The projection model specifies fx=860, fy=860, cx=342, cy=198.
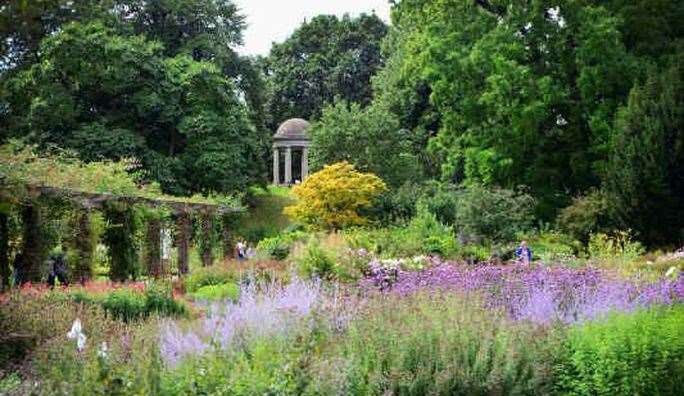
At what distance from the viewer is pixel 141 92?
32.6m

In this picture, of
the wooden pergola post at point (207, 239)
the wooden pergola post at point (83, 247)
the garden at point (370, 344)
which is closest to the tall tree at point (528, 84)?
the wooden pergola post at point (207, 239)

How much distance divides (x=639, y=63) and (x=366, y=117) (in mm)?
11353

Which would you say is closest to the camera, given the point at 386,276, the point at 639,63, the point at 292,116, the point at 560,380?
the point at 560,380

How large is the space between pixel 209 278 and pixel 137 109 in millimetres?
17886

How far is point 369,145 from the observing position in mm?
32469

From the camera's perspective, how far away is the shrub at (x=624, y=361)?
557 cm

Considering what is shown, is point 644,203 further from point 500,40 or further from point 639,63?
point 500,40

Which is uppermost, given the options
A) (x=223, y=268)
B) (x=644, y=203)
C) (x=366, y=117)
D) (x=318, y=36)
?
(x=318, y=36)

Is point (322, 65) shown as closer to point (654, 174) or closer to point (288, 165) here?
point (288, 165)

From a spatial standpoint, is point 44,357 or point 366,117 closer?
point 44,357

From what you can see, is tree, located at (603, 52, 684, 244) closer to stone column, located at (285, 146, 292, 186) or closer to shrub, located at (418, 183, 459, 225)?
shrub, located at (418, 183, 459, 225)

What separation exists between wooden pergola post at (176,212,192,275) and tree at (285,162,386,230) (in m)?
7.02

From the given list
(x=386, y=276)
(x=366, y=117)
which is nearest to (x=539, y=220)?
(x=366, y=117)

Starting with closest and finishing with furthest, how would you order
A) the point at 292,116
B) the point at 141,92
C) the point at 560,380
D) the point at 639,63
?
1. the point at 560,380
2. the point at 639,63
3. the point at 141,92
4. the point at 292,116
